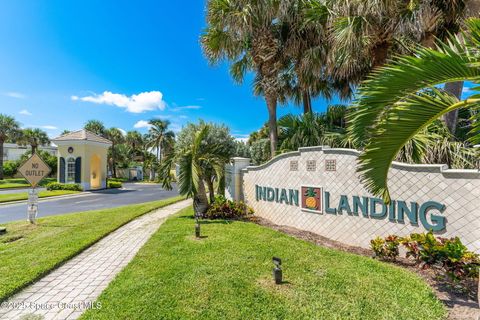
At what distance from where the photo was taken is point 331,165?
681cm

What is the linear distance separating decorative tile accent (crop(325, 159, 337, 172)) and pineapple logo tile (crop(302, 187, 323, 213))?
0.65 m

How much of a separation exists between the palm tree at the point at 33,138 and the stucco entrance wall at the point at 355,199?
40489 millimetres

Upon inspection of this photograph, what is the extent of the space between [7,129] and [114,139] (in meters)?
13.6

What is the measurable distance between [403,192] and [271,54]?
7390 mm

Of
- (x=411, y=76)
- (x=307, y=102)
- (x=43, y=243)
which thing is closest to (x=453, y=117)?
(x=411, y=76)

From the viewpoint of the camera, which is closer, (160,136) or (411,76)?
(411,76)

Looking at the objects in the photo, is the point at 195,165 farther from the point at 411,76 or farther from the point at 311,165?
the point at 411,76

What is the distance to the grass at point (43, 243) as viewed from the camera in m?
4.67

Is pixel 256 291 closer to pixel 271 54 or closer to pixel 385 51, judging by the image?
pixel 385 51

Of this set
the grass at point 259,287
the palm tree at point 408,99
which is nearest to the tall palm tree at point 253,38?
the grass at point 259,287

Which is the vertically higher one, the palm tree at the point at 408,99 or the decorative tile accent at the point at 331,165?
the palm tree at the point at 408,99

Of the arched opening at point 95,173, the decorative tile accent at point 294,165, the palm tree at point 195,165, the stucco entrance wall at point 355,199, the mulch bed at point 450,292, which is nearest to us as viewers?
the mulch bed at point 450,292

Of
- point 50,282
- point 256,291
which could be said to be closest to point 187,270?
point 256,291

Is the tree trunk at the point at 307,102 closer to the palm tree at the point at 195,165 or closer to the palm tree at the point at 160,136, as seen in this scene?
the palm tree at the point at 195,165
